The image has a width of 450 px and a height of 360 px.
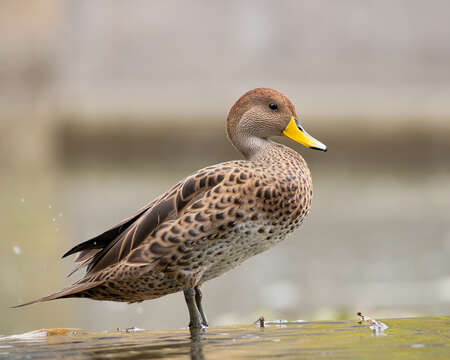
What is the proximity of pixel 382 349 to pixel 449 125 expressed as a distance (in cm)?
703

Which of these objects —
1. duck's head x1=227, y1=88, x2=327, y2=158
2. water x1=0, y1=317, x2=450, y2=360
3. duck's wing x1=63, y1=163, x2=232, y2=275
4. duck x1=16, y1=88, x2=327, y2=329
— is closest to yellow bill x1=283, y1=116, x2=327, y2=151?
duck's head x1=227, y1=88, x2=327, y2=158

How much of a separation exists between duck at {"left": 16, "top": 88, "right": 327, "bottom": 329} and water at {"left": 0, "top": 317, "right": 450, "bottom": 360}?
0.14m

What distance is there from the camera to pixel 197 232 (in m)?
2.29

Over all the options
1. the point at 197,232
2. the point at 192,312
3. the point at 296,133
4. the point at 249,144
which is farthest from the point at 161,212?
the point at 296,133

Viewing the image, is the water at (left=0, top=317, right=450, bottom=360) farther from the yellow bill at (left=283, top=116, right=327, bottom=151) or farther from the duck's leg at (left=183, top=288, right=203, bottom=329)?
the yellow bill at (left=283, top=116, right=327, bottom=151)

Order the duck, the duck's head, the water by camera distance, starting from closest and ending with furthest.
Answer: the water < the duck < the duck's head

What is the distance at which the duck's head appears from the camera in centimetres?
263

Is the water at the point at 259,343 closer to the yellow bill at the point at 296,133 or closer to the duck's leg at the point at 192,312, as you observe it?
the duck's leg at the point at 192,312

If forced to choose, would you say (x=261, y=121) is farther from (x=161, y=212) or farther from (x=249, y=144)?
(x=161, y=212)

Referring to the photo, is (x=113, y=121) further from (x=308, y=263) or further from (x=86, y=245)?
(x=86, y=245)

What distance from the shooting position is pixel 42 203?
289 inches

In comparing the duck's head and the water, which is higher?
the duck's head

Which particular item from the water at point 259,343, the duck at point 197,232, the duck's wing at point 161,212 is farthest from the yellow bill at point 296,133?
the water at point 259,343

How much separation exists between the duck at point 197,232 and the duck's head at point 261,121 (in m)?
0.16
